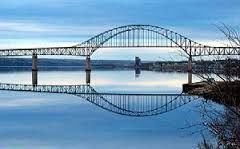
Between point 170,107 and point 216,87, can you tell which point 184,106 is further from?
point 216,87

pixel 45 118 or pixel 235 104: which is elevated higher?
pixel 235 104

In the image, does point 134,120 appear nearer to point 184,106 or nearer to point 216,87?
point 184,106

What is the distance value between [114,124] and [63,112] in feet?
30.2

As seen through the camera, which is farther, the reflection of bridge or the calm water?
the reflection of bridge

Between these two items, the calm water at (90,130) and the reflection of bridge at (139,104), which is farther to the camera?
the reflection of bridge at (139,104)

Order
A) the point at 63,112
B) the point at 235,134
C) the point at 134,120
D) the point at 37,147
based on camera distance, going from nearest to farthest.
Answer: the point at 235,134 → the point at 37,147 → the point at 134,120 → the point at 63,112

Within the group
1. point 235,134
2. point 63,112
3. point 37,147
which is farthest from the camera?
point 63,112

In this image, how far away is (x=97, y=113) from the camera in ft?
149

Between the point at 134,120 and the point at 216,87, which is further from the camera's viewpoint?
the point at 134,120

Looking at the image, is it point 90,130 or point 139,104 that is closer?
point 90,130

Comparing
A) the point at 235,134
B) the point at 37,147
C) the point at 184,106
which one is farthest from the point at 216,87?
the point at 184,106

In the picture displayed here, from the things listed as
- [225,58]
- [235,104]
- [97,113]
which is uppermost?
[225,58]

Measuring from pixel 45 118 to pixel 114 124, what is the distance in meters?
6.15

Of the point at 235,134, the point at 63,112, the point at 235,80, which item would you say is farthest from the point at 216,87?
the point at 63,112
